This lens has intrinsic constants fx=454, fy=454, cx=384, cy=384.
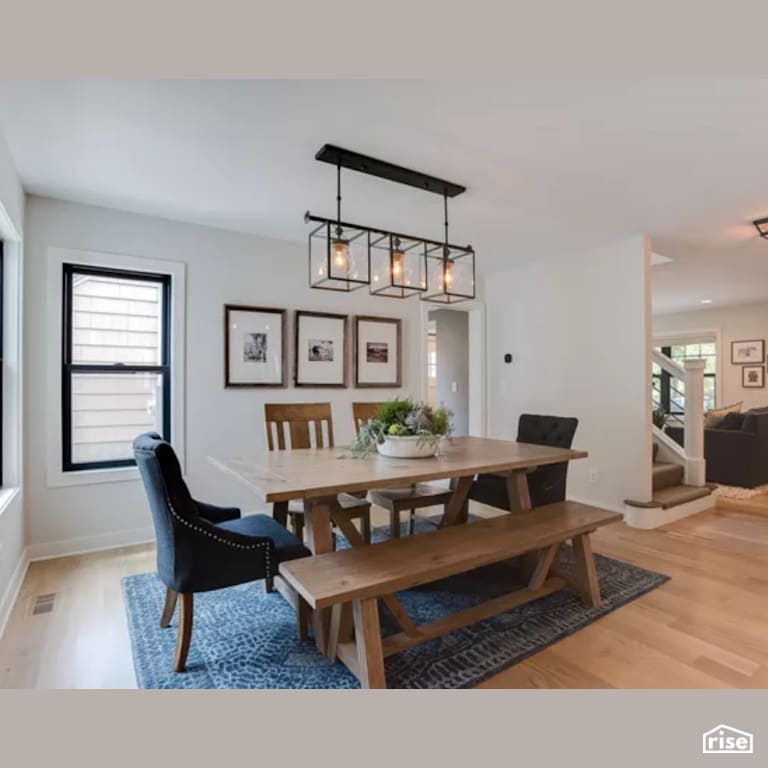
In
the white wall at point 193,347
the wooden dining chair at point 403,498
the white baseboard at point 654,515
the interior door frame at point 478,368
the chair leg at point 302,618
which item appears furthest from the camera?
the interior door frame at point 478,368

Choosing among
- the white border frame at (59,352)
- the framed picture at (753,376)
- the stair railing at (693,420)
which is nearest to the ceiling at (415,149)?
the white border frame at (59,352)

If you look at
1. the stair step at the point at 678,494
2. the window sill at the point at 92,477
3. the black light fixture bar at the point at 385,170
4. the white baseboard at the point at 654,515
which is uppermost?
the black light fixture bar at the point at 385,170

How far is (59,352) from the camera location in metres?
3.07

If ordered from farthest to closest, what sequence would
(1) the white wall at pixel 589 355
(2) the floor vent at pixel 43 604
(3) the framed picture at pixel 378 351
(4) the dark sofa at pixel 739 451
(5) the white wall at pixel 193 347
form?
(4) the dark sofa at pixel 739 451
(3) the framed picture at pixel 378 351
(1) the white wall at pixel 589 355
(5) the white wall at pixel 193 347
(2) the floor vent at pixel 43 604

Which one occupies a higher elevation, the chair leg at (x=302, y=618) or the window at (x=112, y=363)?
the window at (x=112, y=363)

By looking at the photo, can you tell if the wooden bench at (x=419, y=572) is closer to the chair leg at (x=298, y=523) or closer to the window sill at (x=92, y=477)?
the chair leg at (x=298, y=523)

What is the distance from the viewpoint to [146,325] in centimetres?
346

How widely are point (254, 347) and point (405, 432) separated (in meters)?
1.93

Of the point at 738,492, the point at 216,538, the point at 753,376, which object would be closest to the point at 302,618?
the point at 216,538

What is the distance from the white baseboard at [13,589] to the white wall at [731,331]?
29.5ft

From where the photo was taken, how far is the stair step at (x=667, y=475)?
166 inches

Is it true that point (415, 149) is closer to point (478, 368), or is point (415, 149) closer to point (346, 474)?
point (346, 474)
